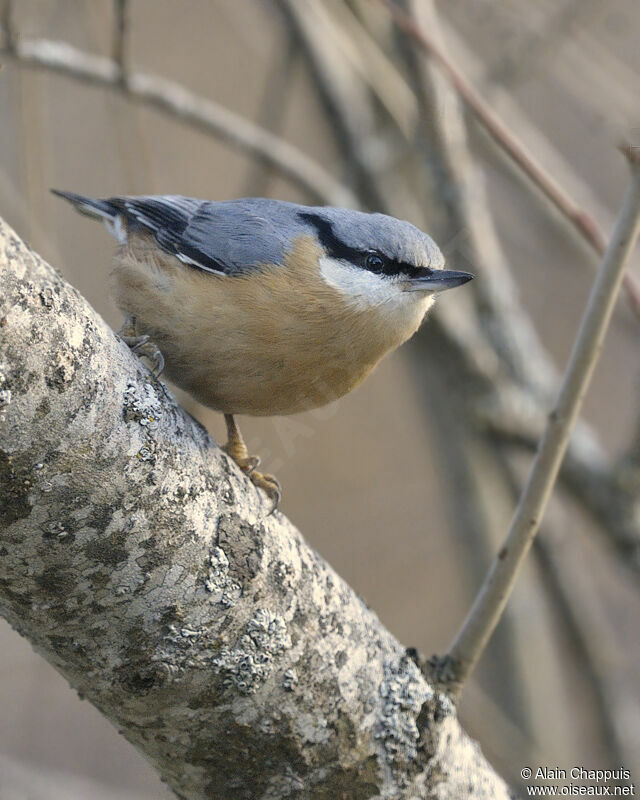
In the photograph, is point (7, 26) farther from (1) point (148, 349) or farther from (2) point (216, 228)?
(1) point (148, 349)

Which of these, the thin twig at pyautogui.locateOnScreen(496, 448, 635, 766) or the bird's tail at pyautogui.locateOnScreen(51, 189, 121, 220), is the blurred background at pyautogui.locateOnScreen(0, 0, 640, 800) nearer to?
the thin twig at pyautogui.locateOnScreen(496, 448, 635, 766)

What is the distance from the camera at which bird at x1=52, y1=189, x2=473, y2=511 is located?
186 centimetres

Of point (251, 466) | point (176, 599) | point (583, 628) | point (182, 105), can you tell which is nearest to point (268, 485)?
point (251, 466)

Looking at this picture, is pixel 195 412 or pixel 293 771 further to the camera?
pixel 195 412

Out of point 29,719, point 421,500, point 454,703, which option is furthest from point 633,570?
point 29,719

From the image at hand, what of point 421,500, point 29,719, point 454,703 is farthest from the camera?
point 421,500

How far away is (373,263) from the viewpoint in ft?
6.76

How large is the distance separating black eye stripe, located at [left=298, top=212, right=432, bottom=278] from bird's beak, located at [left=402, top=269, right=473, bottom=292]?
2cm

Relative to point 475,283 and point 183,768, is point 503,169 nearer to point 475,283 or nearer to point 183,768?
point 475,283

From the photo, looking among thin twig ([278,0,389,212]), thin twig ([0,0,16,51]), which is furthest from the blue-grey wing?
thin twig ([278,0,389,212])

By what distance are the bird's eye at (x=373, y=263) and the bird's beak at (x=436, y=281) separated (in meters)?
0.07

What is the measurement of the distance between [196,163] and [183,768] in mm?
4061

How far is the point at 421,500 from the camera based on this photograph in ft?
15.6

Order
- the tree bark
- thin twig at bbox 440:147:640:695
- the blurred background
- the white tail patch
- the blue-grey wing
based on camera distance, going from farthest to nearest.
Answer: the blurred background, the white tail patch, the blue-grey wing, thin twig at bbox 440:147:640:695, the tree bark
